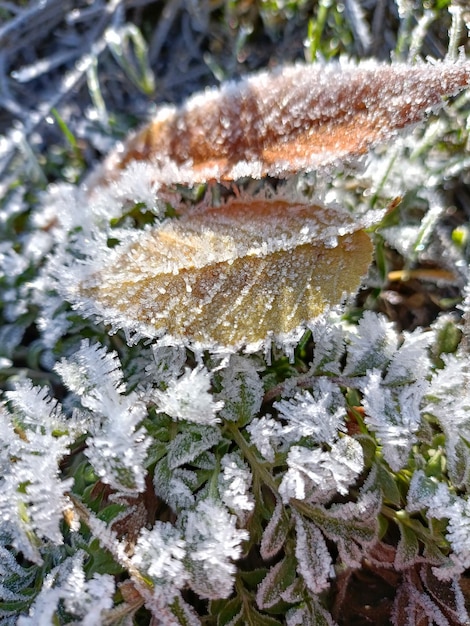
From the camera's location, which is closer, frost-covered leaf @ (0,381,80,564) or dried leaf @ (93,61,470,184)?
frost-covered leaf @ (0,381,80,564)

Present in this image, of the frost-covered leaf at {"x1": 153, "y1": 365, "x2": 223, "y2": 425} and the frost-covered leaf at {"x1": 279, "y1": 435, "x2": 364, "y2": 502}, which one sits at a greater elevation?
the frost-covered leaf at {"x1": 153, "y1": 365, "x2": 223, "y2": 425}

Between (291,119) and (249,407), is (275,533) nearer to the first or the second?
(249,407)

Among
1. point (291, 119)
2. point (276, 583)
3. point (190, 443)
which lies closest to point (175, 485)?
point (190, 443)

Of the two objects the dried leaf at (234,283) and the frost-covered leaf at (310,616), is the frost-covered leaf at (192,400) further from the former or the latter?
the frost-covered leaf at (310,616)

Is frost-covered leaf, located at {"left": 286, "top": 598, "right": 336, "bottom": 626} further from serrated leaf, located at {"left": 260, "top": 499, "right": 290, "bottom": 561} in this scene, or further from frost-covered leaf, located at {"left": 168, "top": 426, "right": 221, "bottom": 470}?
frost-covered leaf, located at {"left": 168, "top": 426, "right": 221, "bottom": 470}

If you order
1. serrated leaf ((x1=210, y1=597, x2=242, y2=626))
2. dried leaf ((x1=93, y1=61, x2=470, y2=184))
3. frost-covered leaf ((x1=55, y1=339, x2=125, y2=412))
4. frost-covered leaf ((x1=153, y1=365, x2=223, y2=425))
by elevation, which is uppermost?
dried leaf ((x1=93, y1=61, x2=470, y2=184))

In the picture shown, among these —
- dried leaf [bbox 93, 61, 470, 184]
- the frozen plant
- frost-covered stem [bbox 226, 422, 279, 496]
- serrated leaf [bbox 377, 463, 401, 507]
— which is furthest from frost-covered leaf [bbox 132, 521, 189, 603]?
dried leaf [bbox 93, 61, 470, 184]
